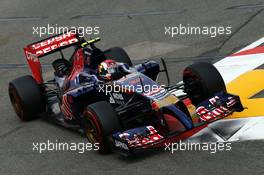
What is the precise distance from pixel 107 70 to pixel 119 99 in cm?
55

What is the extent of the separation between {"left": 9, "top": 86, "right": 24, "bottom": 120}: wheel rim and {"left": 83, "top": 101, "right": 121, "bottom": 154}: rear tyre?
2363 millimetres

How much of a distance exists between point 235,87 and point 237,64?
1373mm

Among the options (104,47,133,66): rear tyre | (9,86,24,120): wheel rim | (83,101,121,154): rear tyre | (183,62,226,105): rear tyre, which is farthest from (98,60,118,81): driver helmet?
(9,86,24,120): wheel rim

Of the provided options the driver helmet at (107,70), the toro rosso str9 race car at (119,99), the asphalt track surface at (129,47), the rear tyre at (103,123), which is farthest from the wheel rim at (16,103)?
the rear tyre at (103,123)

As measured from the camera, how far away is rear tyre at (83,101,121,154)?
9.28m

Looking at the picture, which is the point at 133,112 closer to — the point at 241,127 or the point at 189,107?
the point at 189,107

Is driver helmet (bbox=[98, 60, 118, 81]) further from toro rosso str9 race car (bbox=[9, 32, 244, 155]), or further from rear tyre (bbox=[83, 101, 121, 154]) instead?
rear tyre (bbox=[83, 101, 121, 154])

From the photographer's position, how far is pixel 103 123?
927cm

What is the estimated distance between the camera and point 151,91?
32.0 feet

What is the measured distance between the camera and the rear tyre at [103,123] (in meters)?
9.28

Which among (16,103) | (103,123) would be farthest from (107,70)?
(16,103)

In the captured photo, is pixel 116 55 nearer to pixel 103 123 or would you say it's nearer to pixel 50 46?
pixel 50 46

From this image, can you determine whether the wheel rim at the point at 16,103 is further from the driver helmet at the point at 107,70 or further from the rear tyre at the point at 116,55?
the driver helmet at the point at 107,70

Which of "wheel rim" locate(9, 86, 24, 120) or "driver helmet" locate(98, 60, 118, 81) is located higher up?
"driver helmet" locate(98, 60, 118, 81)
